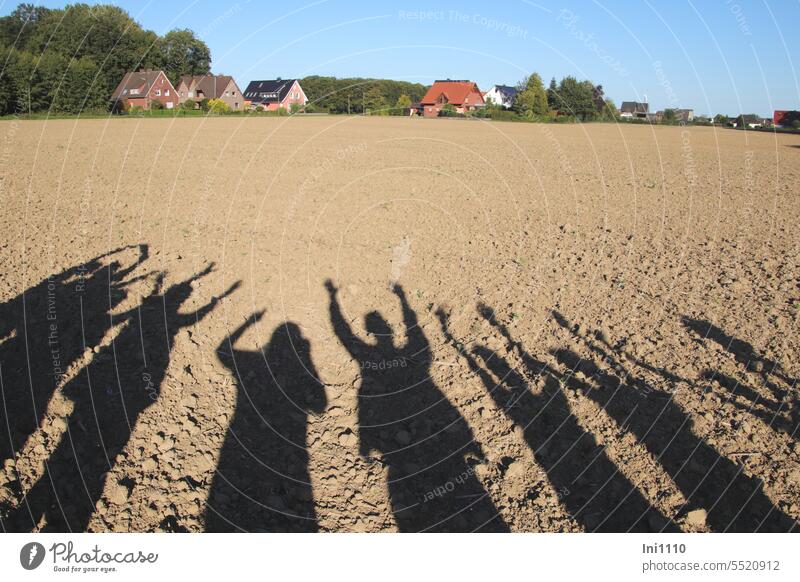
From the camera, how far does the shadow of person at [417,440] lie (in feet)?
16.6

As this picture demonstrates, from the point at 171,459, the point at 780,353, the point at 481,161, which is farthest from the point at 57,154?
the point at 780,353

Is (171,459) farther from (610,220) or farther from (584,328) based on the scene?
(610,220)

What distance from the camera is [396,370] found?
24.8 feet

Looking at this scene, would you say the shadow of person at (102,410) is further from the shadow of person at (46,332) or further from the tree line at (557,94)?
the tree line at (557,94)

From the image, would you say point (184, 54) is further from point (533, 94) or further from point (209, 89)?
point (533, 94)

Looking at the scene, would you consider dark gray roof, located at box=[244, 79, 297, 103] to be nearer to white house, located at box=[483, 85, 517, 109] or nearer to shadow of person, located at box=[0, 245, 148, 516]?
white house, located at box=[483, 85, 517, 109]

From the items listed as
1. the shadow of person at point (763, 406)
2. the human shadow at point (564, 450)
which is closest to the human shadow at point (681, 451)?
the human shadow at point (564, 450)

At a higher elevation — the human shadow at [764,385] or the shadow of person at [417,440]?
the human shadow at [764,385]

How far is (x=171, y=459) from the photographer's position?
5445 mm

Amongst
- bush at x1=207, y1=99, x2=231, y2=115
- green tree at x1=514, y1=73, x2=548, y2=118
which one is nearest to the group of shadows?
bush at x1=207, y1=99, x2=231, y2=115

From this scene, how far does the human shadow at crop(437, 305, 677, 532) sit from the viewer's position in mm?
4828
